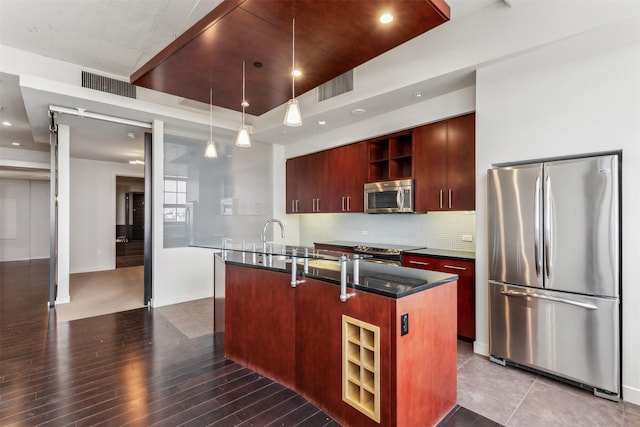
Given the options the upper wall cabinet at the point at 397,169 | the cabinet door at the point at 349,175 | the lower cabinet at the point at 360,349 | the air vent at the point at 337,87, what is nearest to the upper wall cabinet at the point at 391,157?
the upper wall cabinet at the point at 397,169

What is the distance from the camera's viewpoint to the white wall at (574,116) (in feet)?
7.48

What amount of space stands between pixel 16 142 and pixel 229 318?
7.45 m

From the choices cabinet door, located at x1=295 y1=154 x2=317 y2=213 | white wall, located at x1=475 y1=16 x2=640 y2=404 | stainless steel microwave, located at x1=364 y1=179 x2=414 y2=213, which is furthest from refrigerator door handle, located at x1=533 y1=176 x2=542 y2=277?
cabinet door, located at x1=295 y1=154 x2=317 y2=213

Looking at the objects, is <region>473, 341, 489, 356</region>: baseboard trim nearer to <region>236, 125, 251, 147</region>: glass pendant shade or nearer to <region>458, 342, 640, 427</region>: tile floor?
<region>458, 342, 640, 427</region>: tile floor

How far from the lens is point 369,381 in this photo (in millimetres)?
1903

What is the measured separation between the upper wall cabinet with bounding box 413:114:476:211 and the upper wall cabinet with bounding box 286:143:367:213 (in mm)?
997

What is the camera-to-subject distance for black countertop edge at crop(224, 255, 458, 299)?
1850 mm

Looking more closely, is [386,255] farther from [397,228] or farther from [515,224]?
[515,224]

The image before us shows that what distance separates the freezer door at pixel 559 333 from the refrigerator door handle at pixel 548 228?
209mm

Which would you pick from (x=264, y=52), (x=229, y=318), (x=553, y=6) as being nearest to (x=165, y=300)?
(x=229, y=318)

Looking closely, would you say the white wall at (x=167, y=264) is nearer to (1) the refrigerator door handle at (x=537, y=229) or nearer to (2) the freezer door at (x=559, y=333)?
(2) the freezer door at (x=559, y=333)

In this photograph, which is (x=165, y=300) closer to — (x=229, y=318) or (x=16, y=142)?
(x=229, y=318)

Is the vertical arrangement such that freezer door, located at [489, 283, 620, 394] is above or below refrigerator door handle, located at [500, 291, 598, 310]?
below

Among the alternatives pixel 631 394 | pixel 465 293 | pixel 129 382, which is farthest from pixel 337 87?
pixel 631 394
